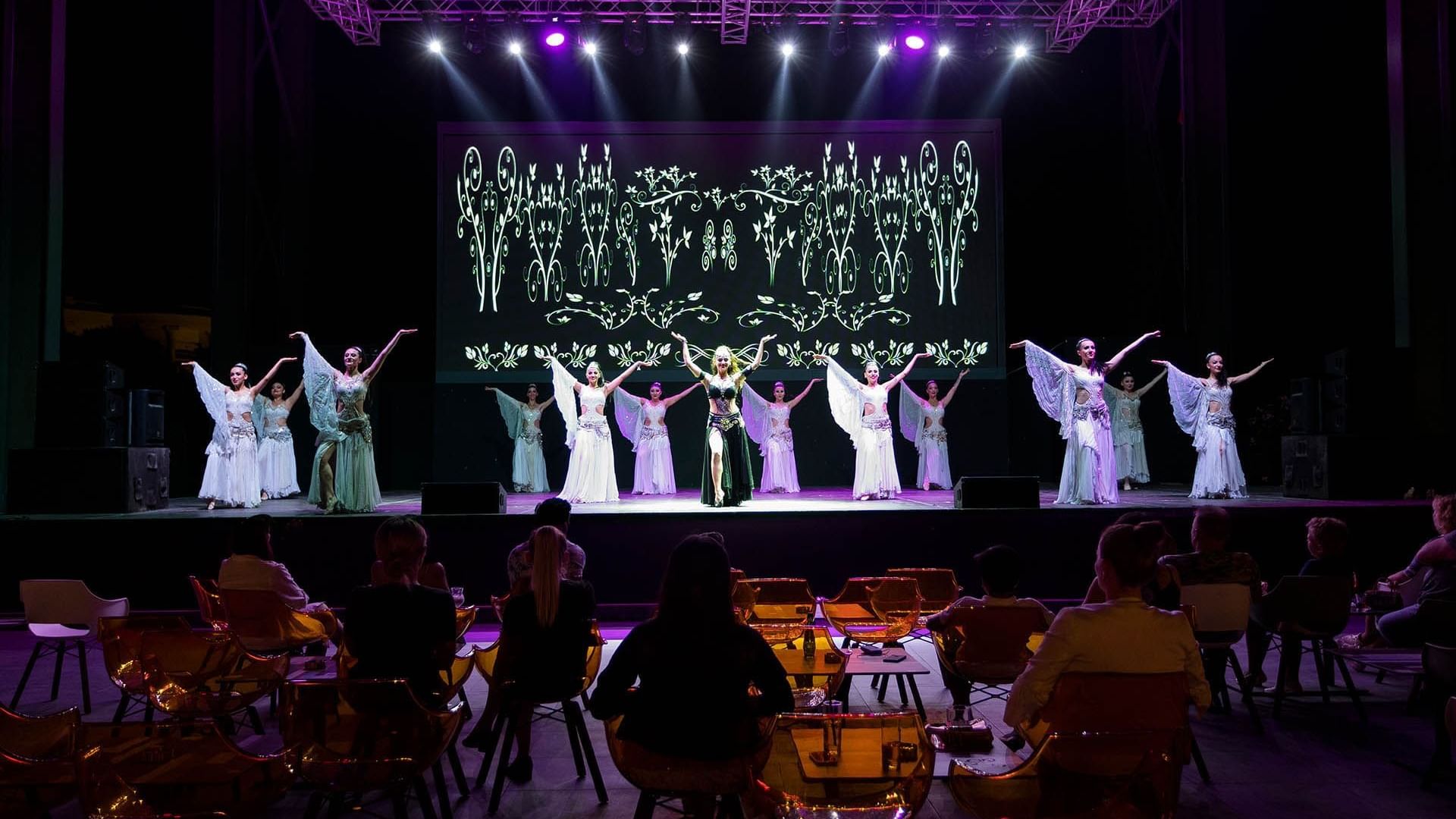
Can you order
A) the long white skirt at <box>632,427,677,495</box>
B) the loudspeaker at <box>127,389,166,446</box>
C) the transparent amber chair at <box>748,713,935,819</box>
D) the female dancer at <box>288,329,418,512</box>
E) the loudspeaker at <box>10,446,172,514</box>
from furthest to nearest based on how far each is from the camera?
the long white skirt at <box>632,427,677,495</box> → the loudspeaker at <box>127,389,166,446</box> → the loudspeaker at <box>10,446,172,514</box> → the female dancer at <box>288,329,418,512</box> → the transparent amber chair at <box>748,713,935,819</box>

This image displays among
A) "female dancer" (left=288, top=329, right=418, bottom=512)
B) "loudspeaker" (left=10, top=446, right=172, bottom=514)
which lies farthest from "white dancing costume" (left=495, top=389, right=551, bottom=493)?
"loudspeaker" (left=10, top=446, right=172, bottom=514)

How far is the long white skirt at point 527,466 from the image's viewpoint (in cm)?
1268

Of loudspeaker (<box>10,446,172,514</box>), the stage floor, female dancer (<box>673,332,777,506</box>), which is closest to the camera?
the stage floor

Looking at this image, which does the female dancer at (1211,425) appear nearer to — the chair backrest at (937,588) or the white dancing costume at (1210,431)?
the white dancing costume at (1210,431)

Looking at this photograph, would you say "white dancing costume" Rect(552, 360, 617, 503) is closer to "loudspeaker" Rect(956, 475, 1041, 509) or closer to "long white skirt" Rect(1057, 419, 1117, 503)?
"loudspeaker" Rect(956, 475, 1041, 509)

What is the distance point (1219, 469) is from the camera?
10172 mm

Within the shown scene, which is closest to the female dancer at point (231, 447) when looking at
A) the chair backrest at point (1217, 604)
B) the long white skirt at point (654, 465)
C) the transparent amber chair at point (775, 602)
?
the long white skirt at point (654, 465)

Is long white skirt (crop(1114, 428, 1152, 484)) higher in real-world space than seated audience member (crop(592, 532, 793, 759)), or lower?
higher

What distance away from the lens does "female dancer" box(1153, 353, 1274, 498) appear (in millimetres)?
10125

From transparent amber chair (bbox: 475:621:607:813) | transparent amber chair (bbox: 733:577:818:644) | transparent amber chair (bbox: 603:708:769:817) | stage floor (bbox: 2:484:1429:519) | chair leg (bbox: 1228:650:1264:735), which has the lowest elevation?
chair leg (bbox: 1228:650:1264:735)

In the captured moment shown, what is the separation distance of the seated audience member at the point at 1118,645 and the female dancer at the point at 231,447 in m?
9.53

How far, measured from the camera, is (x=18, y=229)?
9625 mm

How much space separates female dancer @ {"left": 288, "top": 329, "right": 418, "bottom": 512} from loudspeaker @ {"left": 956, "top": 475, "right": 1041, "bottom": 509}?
5.28m

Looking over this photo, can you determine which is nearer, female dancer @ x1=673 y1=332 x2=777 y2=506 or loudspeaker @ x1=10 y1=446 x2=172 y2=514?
loudspeaker @ x1=10 y1=446 x2=172 y2=514
